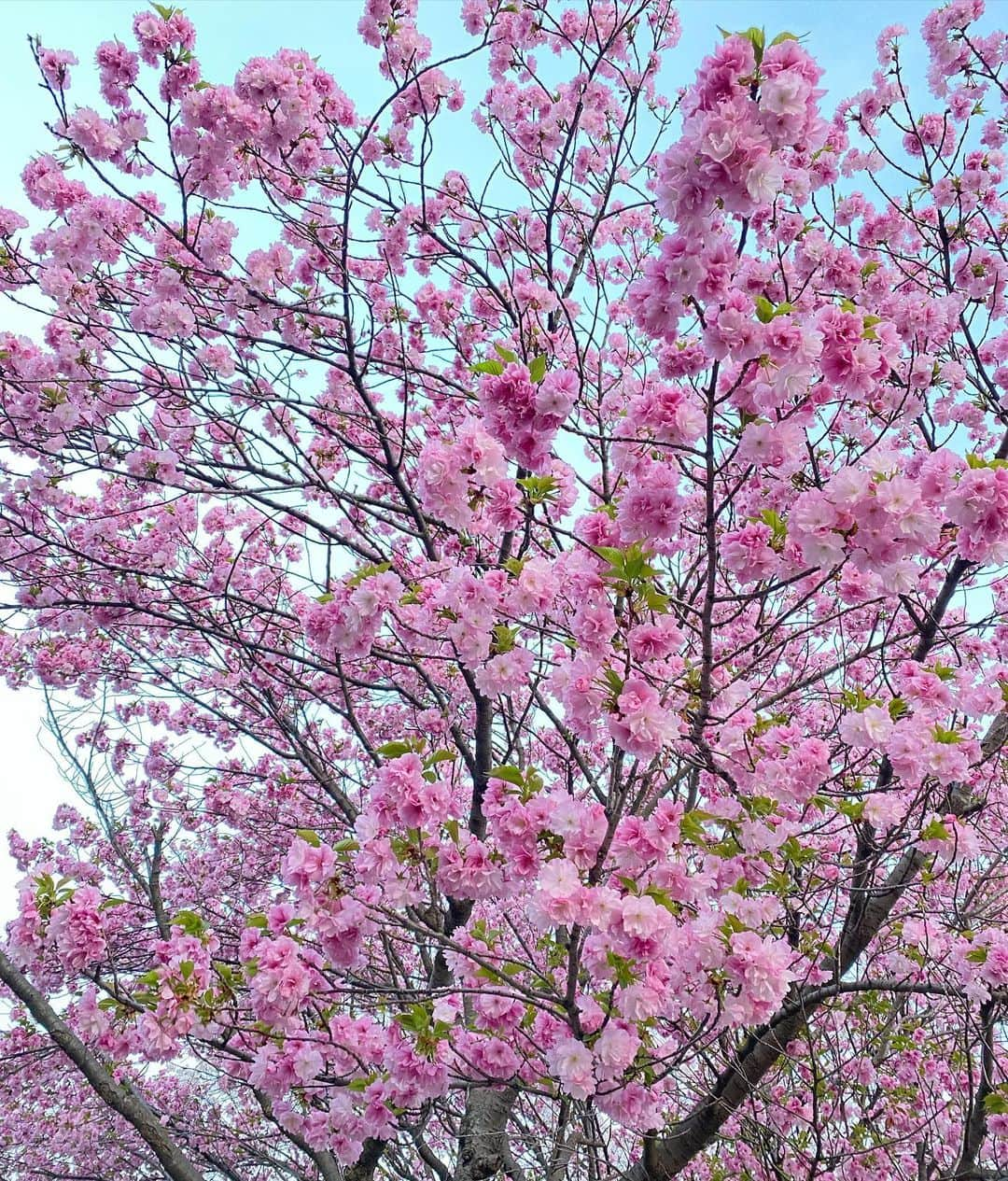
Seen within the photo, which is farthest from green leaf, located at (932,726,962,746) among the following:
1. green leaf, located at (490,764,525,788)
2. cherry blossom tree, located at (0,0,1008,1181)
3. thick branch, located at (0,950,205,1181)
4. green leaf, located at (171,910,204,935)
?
thick branch, located at (0,950,205,1181)

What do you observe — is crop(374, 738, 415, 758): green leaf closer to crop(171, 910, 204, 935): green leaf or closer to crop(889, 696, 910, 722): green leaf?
crop(171, 910, 204, 935): green leaf

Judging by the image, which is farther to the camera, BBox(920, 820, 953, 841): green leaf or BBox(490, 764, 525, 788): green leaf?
BBox(920, 820, 953, 841): green leaf

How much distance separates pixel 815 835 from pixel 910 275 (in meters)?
3.59

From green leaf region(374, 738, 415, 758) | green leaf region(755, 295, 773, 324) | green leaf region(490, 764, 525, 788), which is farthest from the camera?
green leaf region(374, 738, 415, 758)

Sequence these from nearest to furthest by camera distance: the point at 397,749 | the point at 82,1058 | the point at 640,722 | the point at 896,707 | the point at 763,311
A: the point at 763,311
the point at 640,722
the point at 397,749
the point at 896,707
the point at 82,1058

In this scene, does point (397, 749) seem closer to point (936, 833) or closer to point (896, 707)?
point (896, 707)

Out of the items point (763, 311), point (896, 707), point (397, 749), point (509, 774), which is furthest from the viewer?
point (896, 707)

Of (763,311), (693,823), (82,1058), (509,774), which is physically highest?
(763,311)

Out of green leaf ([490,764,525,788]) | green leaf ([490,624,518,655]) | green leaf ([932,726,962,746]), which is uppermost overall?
green leaf ([932,726,962,746])

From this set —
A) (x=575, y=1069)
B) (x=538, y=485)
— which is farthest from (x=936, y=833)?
(x=538, y=485)

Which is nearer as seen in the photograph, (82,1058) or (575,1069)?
(575,1069)

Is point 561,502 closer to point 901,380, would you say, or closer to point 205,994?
point 901,380

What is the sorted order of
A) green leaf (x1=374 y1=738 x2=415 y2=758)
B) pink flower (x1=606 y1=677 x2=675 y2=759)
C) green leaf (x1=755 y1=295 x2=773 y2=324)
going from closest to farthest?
green leaf (x1=755 y1=295 x2=773 y2=324)
pink flower (x1=606 y1=677 x2=675 y2=759)
green leaf (x1=374 y1=738 x2=415 y2=758)

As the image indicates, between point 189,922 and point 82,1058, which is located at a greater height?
point 189,922
